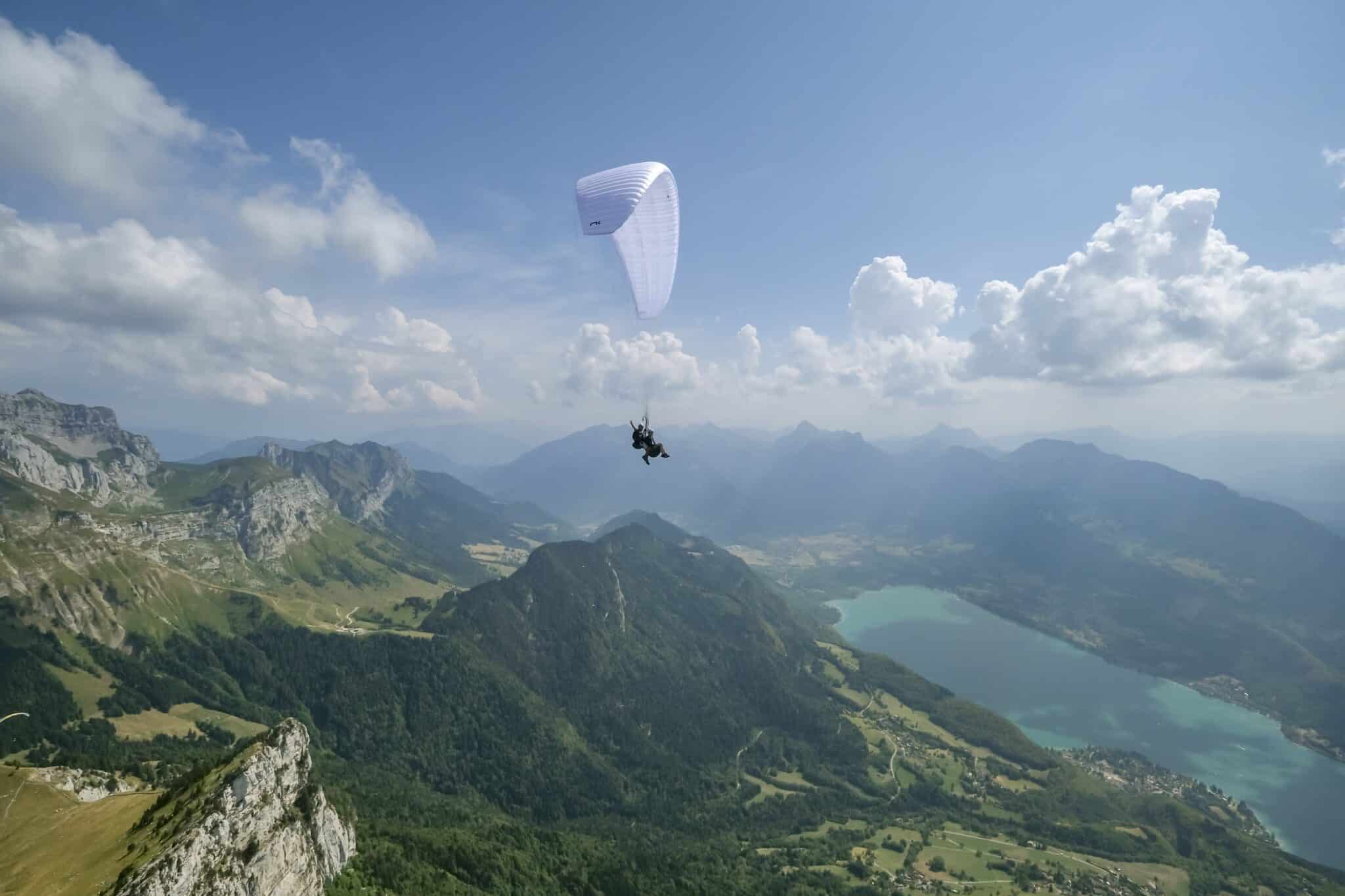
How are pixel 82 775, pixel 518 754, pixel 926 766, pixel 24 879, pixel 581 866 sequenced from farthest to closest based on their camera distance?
pixel 926 766 → pixel 518 754 → pixel 581 866 → pixel 82 775 → pixel 24 879

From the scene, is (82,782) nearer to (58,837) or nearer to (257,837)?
(58,837)

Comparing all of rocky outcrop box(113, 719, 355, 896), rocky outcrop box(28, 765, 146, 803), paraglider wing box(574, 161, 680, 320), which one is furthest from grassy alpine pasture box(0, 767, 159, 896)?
paraglider wing box(574, 161, 680, 320)

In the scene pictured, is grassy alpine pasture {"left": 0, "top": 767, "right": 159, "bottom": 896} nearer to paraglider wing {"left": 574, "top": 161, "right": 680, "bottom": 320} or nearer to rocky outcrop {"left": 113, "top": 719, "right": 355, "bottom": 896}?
rocky outcrop {"left": 113, "top": 719, "right": 355, "bottom": 896}

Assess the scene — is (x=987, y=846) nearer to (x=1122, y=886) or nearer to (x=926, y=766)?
(x=1122, y=886)

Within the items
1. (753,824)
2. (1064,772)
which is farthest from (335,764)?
(1064,772)

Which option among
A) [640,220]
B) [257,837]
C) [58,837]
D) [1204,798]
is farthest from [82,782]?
[1204,798]
